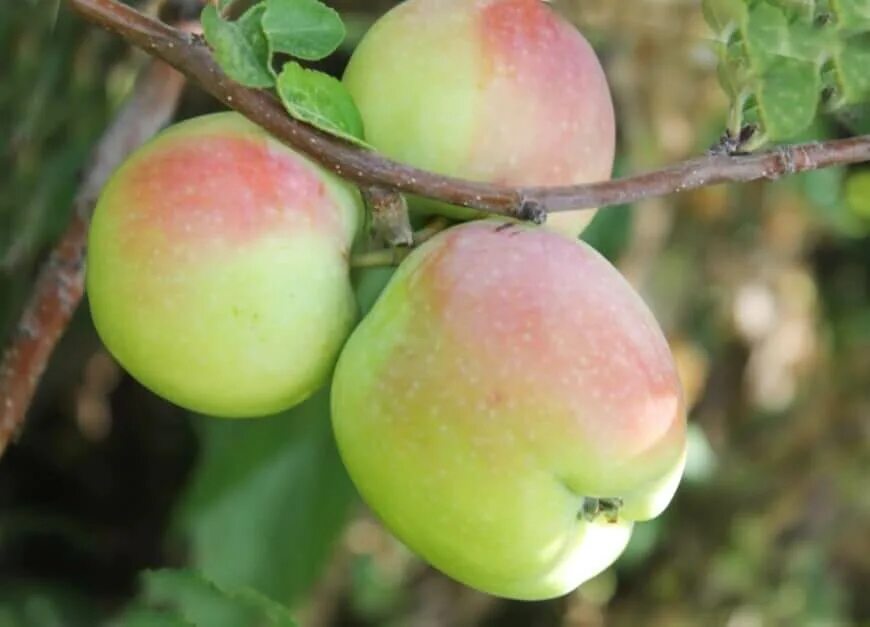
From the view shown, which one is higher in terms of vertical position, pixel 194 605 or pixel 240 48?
pixel 240 48

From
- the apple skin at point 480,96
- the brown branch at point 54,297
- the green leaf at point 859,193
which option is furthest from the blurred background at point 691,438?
the apple skin at point 480,96

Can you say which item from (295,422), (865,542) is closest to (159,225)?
(295,422)

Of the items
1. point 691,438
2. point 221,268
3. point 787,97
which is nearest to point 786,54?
point 787,97

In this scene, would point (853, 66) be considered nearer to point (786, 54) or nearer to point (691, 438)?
point (786, 54)

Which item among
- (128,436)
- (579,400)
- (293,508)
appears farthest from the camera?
(128,436)

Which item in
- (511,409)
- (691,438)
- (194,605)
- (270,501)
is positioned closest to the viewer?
(511,409)

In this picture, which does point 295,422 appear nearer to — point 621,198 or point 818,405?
point 621,198
